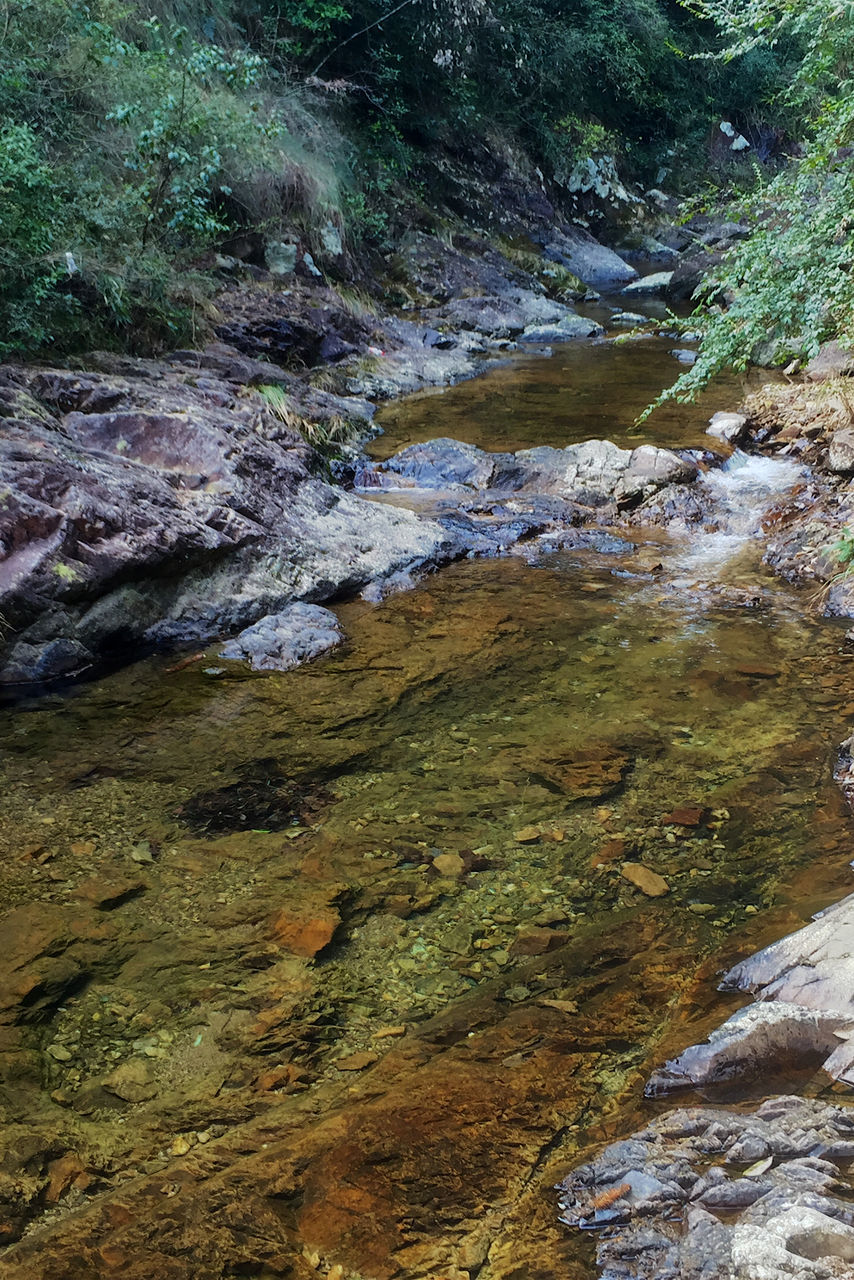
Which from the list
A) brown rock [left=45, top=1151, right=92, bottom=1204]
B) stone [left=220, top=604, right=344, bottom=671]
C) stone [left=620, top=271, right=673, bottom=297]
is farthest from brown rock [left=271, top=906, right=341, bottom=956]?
stone [left=620, top=271, right=673, bottom=297]

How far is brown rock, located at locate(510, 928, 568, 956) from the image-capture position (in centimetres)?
264

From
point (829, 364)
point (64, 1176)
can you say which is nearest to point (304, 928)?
point (64, 1176)

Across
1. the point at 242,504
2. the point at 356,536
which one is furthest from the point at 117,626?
the point at 356,536

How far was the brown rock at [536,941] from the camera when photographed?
2.64m

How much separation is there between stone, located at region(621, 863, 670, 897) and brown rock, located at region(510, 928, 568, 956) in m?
0.37

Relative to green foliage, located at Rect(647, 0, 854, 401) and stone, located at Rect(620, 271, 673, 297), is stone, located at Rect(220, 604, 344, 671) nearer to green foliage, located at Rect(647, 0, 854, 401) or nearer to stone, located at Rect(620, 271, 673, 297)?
green foliage, located at Rect(647, 0, 854, 401)

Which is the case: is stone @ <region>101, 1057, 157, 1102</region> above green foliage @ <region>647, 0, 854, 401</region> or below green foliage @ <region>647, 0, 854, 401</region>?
below

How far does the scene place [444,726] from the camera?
3.94m

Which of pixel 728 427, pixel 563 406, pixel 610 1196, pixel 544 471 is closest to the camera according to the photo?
pixel 610 1196

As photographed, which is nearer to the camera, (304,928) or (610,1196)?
(610,1196)

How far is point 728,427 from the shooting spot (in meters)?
8.53

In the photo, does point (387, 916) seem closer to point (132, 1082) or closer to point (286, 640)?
point (132, 1082)

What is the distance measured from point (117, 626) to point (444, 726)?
6.66 feet

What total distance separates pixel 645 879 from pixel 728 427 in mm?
6698
